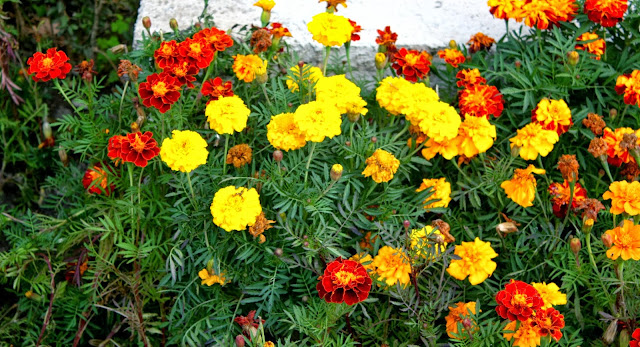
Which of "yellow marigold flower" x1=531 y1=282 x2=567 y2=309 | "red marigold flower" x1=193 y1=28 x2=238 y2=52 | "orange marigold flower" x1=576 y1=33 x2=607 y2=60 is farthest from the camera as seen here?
"orange marigold flower" x1=576 y1=33 x2=607 y2=60

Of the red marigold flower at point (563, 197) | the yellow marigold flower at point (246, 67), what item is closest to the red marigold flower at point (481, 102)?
the red marigold flower at point (563, 197)

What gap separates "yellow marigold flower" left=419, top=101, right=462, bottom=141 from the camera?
6.31 feet

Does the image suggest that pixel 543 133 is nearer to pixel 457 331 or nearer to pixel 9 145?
pixel 457 331

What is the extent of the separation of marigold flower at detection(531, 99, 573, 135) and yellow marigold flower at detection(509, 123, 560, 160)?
0.08 feet

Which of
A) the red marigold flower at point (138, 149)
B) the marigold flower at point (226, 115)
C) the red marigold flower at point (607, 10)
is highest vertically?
the red marigold flower at point (607, 10)

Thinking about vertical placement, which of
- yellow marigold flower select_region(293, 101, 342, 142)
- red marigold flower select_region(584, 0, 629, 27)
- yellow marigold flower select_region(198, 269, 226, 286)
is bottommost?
yellow marigold flower select_region(198, 269, 226, 286)

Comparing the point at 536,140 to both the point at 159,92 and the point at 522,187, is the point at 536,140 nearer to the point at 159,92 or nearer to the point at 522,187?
the point at 522,187

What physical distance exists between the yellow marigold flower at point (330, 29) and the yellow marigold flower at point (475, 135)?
47 centimetres

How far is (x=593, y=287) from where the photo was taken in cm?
197

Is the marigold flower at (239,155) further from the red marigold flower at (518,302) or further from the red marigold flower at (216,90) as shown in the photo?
the red marigold flower at (518,302)

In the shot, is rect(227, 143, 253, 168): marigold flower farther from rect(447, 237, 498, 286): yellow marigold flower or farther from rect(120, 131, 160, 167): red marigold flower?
rect(447, 237, 498, 286): yellow marigold flower

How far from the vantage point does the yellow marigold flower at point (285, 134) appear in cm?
189

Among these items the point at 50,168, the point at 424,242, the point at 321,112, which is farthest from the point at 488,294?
the point at 50,168

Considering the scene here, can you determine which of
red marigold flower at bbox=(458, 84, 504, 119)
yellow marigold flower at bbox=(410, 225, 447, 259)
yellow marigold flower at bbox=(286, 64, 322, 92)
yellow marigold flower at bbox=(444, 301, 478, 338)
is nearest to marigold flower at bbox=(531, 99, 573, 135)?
red marigold flower at bbox=(458, 84, 504, 119)
